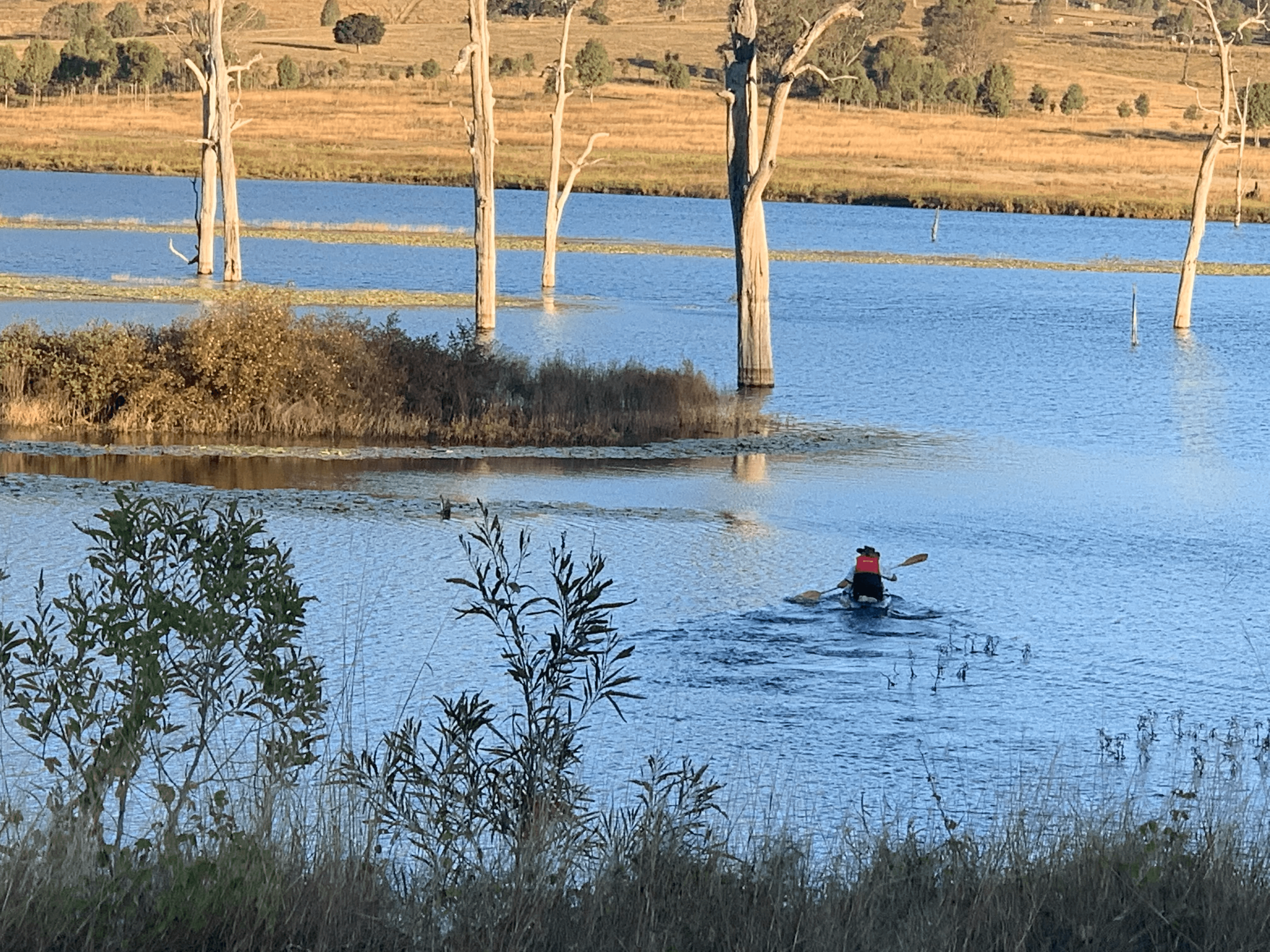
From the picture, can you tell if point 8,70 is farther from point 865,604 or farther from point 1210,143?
point 865,604

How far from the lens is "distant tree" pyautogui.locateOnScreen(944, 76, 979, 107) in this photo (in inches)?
5015

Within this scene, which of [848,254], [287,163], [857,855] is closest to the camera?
[857,855]

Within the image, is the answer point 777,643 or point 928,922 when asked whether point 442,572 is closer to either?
point 777,643

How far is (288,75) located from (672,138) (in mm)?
30716

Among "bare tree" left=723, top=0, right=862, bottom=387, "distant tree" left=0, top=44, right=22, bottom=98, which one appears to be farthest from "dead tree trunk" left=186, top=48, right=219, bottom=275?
"distant tree" left=0, top=44, right=22, bottom=98

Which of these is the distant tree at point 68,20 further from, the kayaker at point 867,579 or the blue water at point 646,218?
the kayaker at point 867,579

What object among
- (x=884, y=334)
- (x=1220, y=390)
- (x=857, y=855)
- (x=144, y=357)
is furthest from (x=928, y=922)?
(x=884, y=334)

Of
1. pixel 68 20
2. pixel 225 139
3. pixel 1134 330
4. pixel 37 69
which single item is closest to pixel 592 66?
pixel 37 69

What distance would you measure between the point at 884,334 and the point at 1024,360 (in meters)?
4.36

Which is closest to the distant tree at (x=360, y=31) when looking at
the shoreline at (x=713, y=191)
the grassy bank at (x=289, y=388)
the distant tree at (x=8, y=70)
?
the distant tree at (x=8, y=70)

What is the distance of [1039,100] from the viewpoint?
12838 centimetres

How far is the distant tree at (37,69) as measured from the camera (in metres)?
118

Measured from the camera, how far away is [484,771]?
7.20m

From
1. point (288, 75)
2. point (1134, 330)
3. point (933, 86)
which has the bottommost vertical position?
point (1134, 330)
